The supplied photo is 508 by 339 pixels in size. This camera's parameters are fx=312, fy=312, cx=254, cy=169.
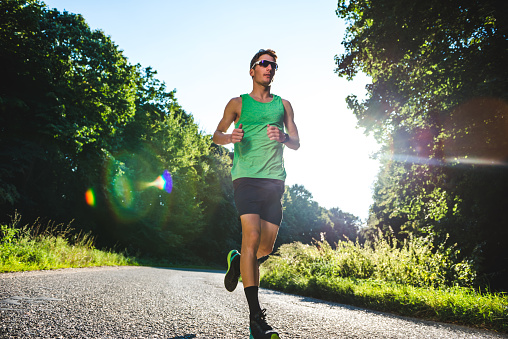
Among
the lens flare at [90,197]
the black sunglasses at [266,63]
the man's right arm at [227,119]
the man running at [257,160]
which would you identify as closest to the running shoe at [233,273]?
the man running at [257,160]

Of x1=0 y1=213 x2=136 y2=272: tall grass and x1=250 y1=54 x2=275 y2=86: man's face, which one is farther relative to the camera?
x1=0 y1=213 x2=136 y2=272: tall grass

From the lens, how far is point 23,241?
27.8 feet

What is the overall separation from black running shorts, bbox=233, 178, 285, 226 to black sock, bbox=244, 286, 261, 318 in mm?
600

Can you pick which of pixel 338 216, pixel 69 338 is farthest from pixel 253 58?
pixel 338 216

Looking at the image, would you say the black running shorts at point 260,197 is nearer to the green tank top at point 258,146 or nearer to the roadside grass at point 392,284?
the green tank top at point 258,146

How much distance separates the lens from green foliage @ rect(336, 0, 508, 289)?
370 inches

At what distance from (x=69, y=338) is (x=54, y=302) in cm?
155

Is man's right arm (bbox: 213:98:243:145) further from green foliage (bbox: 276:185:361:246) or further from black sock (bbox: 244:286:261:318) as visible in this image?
green foliage (bbox: 276:185:361:246)

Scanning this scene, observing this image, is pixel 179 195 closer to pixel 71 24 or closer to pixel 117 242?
pixel 117 242

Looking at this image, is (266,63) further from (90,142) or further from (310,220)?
(310,220)

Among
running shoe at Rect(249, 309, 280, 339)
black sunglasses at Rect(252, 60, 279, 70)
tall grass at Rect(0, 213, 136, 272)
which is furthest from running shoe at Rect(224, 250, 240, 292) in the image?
tall grass at Rect(0, 213, 136, 272)

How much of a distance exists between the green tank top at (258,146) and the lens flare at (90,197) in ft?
73.2

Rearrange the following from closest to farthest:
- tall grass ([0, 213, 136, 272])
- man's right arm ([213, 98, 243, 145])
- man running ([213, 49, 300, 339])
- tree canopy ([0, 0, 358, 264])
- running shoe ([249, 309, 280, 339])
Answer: running shoe ([249, 309, 280, 339]) → man running ([213, 49, 300, 339]) → man's right arm ([213, 98, 243, 145]) → tall grass ([0, 213, 136, 272]) → tree canopy ([0, 0, 358, 264])

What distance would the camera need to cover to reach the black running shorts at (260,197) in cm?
264
